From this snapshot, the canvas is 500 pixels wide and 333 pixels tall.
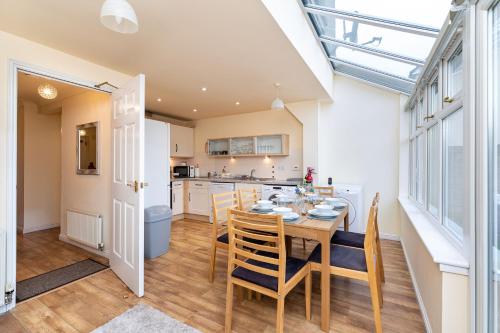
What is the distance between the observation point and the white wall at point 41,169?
4.23 m

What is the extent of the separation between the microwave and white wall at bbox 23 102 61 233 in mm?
2282

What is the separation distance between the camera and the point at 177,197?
5078 millimetres

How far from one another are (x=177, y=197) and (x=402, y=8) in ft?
15.5

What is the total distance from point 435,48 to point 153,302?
3.20 m

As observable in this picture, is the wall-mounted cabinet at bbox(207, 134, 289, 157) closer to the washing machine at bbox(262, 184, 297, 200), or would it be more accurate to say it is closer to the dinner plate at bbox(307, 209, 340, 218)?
the washing machine at bbox(262, 184, 297, 200)

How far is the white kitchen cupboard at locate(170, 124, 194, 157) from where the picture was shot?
17.4 feet

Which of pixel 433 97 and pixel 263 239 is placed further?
pixel 433 97

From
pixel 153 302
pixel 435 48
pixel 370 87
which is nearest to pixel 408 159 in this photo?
pixel 370 87

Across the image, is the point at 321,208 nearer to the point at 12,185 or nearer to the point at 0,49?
the point at 12,185

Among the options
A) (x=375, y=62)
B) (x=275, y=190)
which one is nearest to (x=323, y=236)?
(x=275, y=190)

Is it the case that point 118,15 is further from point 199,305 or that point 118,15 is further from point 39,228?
point 39,228

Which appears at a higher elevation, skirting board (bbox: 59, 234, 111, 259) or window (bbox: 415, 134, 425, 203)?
window (bbox: 415, 134, 425, 203)

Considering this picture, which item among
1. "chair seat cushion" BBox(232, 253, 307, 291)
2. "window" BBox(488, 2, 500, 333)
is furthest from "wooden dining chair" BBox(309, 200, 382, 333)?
"window" BBox(488, 2, 500, 333)

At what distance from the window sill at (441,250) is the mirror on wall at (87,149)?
370cm
